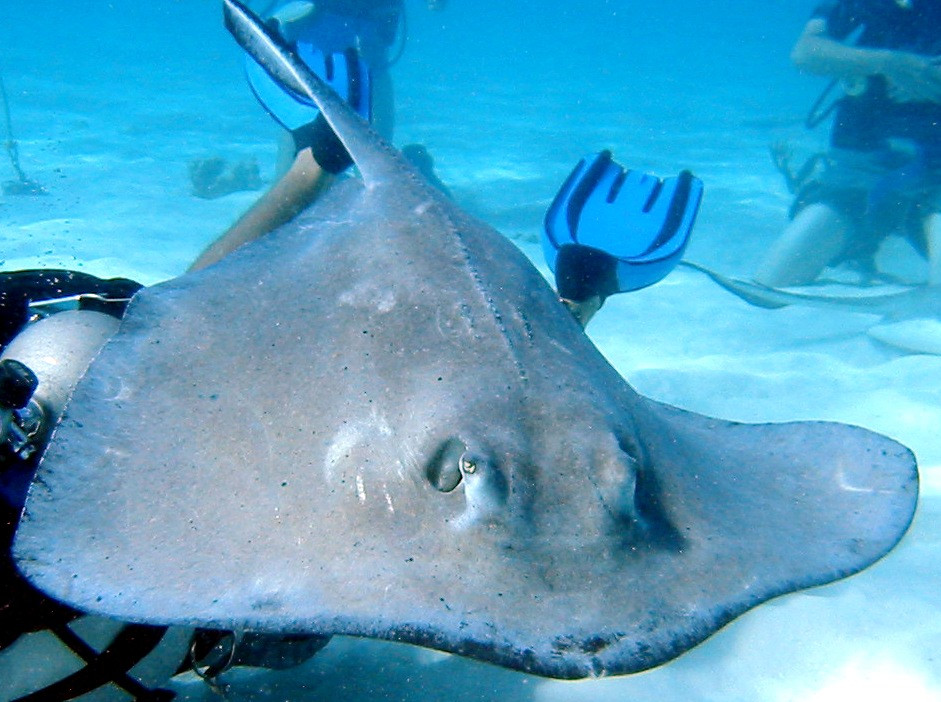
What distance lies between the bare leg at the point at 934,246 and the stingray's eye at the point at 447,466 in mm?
7892

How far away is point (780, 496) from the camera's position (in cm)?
198

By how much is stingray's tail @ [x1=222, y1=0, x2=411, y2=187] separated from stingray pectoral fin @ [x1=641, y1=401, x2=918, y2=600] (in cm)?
142

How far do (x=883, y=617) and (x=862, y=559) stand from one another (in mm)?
1630

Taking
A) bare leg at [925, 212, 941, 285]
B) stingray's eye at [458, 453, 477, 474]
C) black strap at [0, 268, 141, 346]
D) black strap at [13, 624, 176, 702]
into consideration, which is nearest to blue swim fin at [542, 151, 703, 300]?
black strap at [0, 268, 141, 346]

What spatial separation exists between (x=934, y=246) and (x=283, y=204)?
26.4ft

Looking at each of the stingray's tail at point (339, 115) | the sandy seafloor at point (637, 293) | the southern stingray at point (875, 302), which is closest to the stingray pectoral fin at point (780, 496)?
the sandy seafloor at point (637, 293)

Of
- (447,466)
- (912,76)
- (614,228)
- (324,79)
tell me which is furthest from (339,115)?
(912,76)

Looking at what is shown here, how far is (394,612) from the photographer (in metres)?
1.26

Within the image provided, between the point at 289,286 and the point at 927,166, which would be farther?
the point at 927,166

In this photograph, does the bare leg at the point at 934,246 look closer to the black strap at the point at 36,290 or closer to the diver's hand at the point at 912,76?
the diver's hand at the point at 912,76

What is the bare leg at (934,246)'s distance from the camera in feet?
24.7

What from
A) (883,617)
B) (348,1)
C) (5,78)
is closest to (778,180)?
(348,1)

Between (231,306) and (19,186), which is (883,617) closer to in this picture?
(231,306)

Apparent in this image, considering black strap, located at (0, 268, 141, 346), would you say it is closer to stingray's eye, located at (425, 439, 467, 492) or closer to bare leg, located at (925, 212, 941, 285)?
stingray's eye, located at (425, 439, 467, 492)
